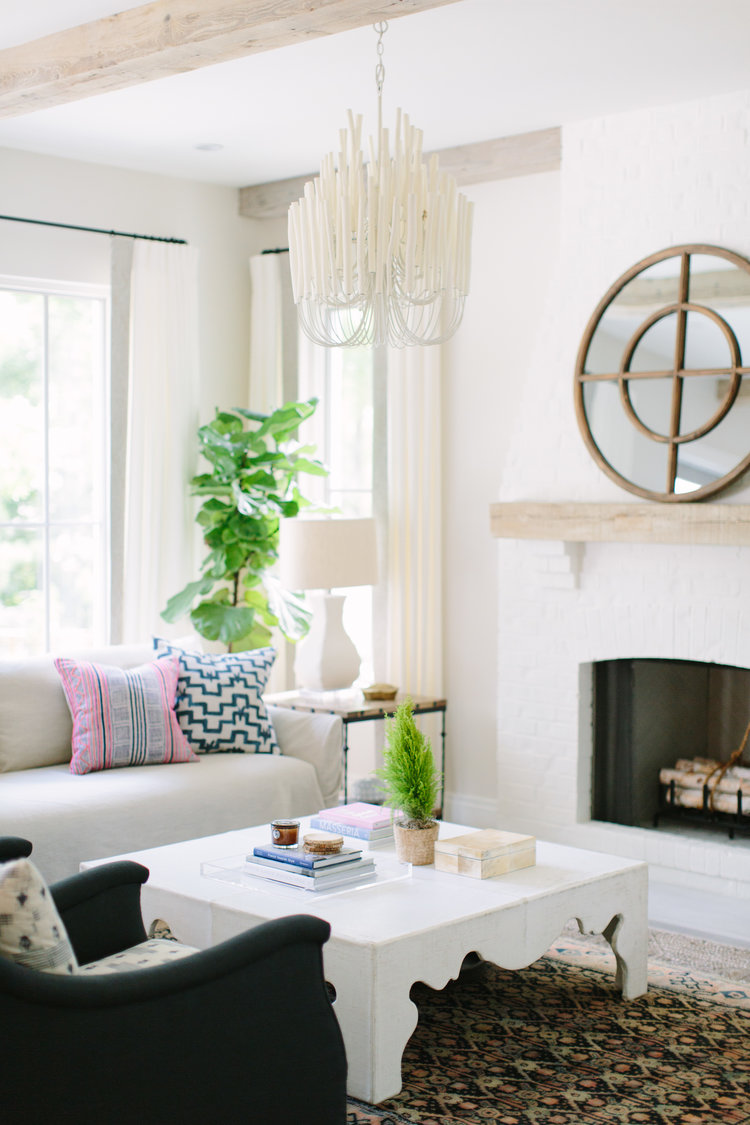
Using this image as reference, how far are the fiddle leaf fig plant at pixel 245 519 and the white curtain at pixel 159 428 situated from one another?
0.13 m

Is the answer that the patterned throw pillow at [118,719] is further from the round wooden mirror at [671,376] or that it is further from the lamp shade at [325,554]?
the round wooden mirror at [671,376]

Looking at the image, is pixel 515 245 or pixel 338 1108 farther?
pixel 515 245

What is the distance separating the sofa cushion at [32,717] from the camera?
4.15 meters

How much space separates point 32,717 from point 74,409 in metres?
1.68

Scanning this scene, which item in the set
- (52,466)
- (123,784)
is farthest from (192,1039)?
(52,466)

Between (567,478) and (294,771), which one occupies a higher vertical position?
(567,478)

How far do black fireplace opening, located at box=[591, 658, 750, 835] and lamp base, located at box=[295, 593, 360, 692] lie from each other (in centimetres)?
100

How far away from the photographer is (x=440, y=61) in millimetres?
3953

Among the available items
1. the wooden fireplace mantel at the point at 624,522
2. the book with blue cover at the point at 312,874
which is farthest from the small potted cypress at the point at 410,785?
the wooden fireplace mantel at the point at 624,522

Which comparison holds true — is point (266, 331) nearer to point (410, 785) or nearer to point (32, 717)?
point (32, 717)

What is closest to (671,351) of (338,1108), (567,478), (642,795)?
(567,478)

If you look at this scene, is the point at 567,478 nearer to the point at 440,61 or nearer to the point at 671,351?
the point at 671,351

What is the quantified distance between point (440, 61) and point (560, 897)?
2.56m

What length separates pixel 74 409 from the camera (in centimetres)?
538
